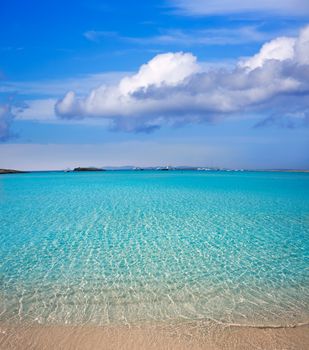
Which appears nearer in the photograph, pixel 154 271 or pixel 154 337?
pixel 154 337

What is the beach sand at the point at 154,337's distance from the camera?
5.95m

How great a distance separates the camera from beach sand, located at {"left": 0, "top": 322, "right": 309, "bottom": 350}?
595 cm

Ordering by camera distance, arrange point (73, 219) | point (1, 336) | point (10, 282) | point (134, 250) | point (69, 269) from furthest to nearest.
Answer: point (73, 219) → point (134, 250) → point (69, 269) → point (10, 282) → point (1, 336)

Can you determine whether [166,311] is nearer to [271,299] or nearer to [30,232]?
[271,299]

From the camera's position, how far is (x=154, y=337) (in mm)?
6281

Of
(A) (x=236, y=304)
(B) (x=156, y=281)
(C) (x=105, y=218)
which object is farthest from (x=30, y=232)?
(A) (x=236, y=304)

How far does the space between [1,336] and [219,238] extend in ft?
33.8

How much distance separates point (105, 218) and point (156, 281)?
11401mm

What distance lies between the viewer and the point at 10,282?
360 inches

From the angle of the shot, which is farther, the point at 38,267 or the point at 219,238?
the point at 219,238

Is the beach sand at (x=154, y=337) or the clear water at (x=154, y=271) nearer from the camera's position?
the beach sand at (x=154, y=337)

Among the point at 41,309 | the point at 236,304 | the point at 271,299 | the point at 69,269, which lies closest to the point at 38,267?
the point at 69,269

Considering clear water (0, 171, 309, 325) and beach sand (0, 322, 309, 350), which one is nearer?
beach sand (0, 322, 309, 350)

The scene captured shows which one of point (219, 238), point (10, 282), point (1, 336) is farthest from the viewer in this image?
point (219, 238)
